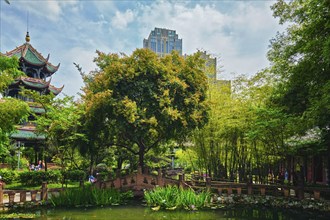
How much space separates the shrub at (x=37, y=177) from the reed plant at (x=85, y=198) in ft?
16.3

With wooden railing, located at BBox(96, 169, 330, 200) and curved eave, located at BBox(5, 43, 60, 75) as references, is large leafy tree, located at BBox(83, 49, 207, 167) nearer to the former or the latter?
wooden railing, located at BBox(96, 169, 330, 200)

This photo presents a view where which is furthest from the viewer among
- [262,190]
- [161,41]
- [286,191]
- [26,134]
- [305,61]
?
[161,41]

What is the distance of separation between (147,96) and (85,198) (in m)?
4.58

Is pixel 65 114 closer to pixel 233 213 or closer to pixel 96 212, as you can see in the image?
pixel 96 212

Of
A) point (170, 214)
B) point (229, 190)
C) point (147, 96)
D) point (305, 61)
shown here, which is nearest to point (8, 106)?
point (170, 214)

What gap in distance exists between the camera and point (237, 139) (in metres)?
14.5

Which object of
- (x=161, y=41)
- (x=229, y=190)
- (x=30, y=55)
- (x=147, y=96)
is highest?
(x=161, y=41)

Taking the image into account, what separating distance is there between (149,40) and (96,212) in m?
54.9

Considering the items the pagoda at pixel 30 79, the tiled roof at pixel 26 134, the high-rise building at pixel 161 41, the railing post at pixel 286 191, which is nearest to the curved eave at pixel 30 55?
the pagoda at pixel 30 79

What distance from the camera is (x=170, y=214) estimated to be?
34.1 ft

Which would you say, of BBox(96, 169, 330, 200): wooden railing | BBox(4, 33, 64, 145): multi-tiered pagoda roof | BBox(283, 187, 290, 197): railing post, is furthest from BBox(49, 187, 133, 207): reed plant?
BBox(4, 33, 64, 145): multi-tiered pagoda roof

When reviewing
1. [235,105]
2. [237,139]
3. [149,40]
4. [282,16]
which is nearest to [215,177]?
Answer: [237,139]

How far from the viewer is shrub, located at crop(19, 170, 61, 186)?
51.9ft

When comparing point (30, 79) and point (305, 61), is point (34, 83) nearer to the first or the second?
point (30, 79)
